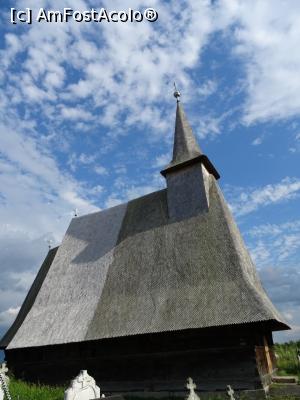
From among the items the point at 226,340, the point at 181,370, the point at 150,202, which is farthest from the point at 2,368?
the point at 150,202

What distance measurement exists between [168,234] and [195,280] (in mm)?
2840

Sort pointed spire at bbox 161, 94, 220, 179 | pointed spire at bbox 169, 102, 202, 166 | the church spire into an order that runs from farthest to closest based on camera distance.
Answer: pointed spire at bbox 169, 102, 202, 166
pointed spire at bbox 161, 94, 220, 179
the church spire

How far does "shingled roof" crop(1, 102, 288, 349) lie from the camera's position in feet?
42.9

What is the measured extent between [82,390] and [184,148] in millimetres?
12443

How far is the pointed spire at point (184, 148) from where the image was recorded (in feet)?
57.8

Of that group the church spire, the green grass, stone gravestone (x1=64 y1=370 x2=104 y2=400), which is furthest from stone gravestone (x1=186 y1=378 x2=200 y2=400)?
the church spire

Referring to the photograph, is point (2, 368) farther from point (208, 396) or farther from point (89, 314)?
point (208, 396)

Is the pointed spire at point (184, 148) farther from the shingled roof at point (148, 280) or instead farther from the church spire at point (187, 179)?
the shingled roof at point (148, 280)

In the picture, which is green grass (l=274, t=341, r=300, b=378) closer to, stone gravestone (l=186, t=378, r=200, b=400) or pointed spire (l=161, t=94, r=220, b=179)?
stone gravestone (l=186, t=378, r=200, b=400)

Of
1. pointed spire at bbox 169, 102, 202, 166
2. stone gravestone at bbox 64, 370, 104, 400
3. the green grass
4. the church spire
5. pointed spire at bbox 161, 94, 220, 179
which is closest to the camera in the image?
stone gravestone at bbox 64, 370, 104, 400

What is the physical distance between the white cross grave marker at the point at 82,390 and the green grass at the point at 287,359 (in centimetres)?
925

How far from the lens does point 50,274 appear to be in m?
18.7

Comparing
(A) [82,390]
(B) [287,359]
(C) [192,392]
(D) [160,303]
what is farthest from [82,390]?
(B) [287,359]

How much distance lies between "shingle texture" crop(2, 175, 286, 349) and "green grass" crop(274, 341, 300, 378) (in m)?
2.83
